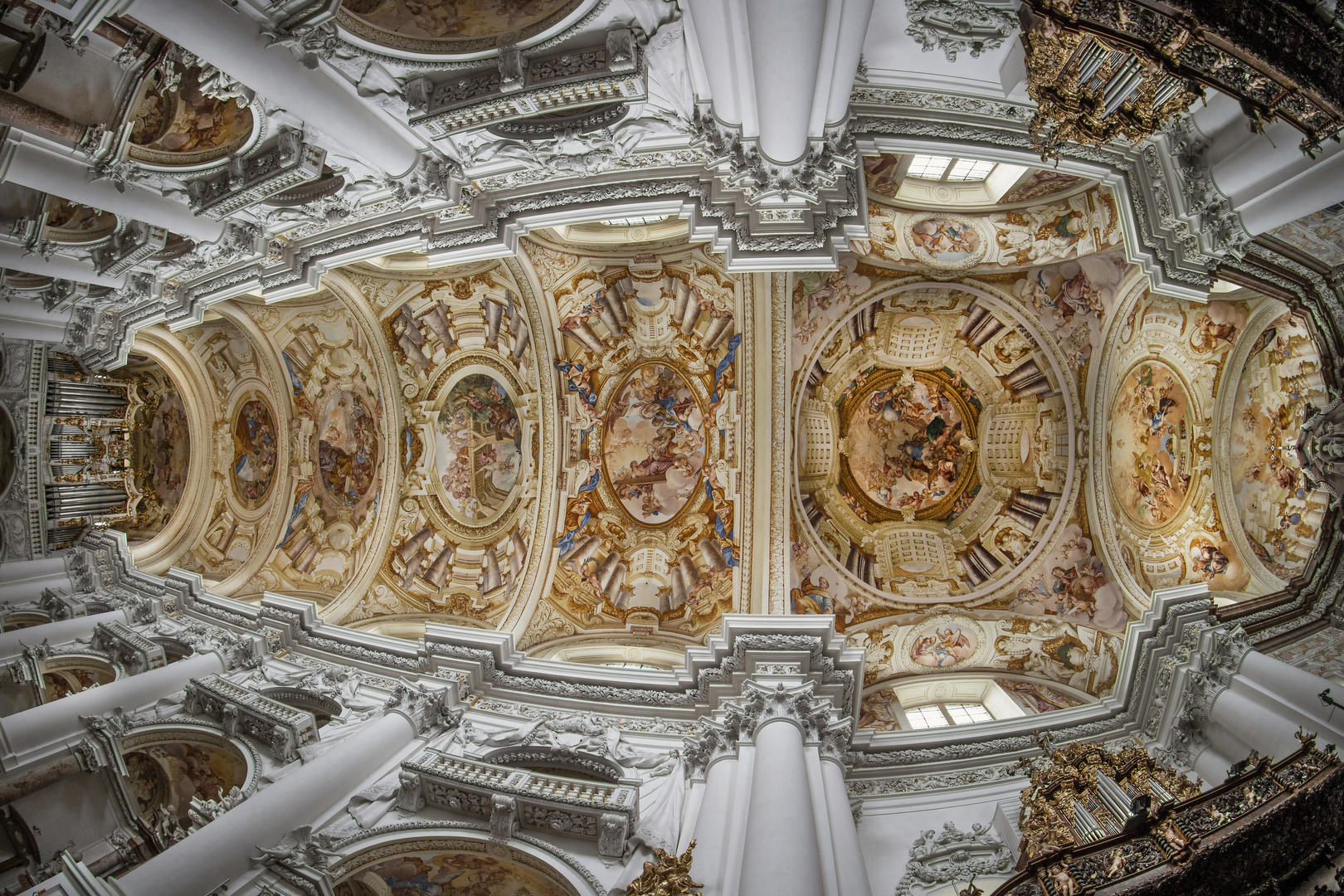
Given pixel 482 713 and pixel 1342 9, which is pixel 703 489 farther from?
pixel 1342 9

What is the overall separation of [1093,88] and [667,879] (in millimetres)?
7679

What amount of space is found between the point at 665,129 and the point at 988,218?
609cm

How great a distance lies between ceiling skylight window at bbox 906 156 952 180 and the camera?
10.8 m

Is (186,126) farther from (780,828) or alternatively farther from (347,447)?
(780,828)

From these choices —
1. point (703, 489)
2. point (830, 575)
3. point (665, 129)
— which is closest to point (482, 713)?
point (703, 489)

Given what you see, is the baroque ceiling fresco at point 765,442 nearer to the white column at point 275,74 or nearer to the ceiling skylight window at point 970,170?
the ceiling skylight window at point 970,170

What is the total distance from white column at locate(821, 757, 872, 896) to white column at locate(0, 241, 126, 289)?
521 inches

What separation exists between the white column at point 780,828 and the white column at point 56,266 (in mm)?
12518

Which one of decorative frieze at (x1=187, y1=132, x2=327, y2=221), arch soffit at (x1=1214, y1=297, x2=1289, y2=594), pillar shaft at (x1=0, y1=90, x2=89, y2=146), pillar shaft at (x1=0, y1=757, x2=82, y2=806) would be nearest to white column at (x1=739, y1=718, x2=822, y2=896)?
arch soffit at (x1=1214, y1=297, x2=1289, y2=594)

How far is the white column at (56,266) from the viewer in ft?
33.4

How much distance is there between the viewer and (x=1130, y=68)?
205 inches

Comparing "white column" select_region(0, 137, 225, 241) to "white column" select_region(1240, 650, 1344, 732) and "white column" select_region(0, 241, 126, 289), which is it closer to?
"white column" select_region(0, 241, 126, 289)

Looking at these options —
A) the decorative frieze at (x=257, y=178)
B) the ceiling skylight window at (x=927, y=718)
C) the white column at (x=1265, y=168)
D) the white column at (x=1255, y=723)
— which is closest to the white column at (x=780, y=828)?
the ceiling skylight window at (x=927, y=718)

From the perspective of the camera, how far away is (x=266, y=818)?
24.6 feet
